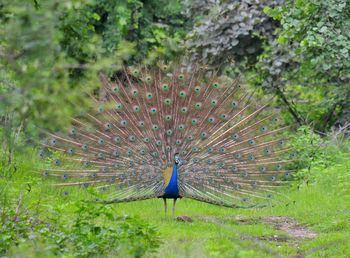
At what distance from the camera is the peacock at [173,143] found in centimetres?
1188

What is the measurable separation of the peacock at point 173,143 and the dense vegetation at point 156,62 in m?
0.32

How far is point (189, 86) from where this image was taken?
12367mm

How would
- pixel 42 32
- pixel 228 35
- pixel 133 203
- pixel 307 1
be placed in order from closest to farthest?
pixel 42 32 < pixel 307 1 < pixel 133 203 < pixel 228 35

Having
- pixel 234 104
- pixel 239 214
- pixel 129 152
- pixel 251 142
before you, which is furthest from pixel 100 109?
pixel 239 214

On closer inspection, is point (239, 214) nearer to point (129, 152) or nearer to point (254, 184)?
point (254, 184)

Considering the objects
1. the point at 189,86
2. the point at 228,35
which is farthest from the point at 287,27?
the point at 228,35

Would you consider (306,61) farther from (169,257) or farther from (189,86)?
(169,257)

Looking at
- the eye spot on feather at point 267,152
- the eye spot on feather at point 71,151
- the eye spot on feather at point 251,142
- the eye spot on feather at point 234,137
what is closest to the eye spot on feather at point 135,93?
the eye spot on feather at point 71,151

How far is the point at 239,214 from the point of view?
11.5 metres

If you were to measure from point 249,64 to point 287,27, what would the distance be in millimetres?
6477

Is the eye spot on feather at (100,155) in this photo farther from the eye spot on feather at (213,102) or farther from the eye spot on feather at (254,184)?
the eye spot on feather at (254,184)

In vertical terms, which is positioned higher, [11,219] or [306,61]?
[306,61]

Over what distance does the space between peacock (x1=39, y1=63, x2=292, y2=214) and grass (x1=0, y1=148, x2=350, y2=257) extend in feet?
0.95

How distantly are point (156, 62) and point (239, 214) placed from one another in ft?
9.45
